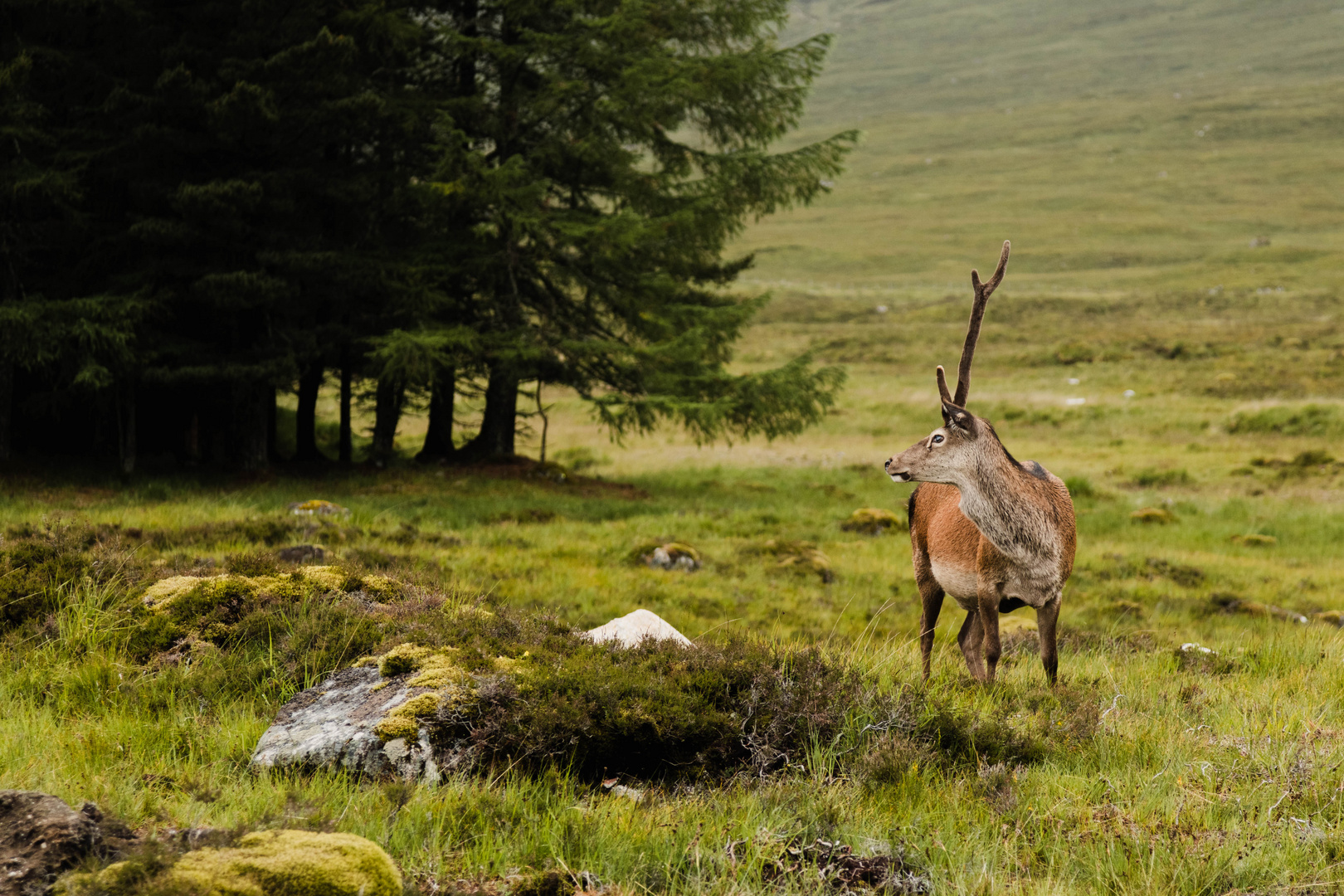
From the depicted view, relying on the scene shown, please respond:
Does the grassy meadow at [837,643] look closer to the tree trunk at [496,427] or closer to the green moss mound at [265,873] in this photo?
the green moss mound at [265,873]

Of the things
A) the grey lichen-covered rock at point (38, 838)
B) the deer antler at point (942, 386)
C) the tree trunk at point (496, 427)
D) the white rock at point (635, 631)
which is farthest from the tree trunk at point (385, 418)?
the grey lichen-covered rock at point (38, 838)

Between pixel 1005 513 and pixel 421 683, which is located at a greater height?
pixel 1005 513

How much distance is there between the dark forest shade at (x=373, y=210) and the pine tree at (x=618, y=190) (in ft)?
0.23

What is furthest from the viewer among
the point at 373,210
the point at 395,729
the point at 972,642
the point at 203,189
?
the point at 373,210

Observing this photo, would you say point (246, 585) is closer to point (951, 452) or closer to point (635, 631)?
point (635, 631)

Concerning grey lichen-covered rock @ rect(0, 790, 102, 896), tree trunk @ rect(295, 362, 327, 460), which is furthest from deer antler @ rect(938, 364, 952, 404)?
tree trunk @ rect(295, 362, 327, 460)

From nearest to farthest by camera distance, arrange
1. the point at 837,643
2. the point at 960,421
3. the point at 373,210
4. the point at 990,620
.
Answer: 1. the point at 960,421
2. the point at 990,620
3. the point at 837,643
4. the point at 373,210

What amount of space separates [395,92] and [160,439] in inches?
347

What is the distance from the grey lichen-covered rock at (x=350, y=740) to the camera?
398 centimetres

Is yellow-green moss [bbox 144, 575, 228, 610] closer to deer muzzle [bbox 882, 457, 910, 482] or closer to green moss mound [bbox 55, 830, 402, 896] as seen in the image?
green moss mound [bbox 55, 830, 402, 896]

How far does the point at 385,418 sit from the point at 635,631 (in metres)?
15.1

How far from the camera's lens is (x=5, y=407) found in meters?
16.3

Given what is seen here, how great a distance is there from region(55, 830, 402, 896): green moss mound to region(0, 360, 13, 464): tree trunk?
16496mm

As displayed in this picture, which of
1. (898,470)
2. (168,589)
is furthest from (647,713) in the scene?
(168,589)
